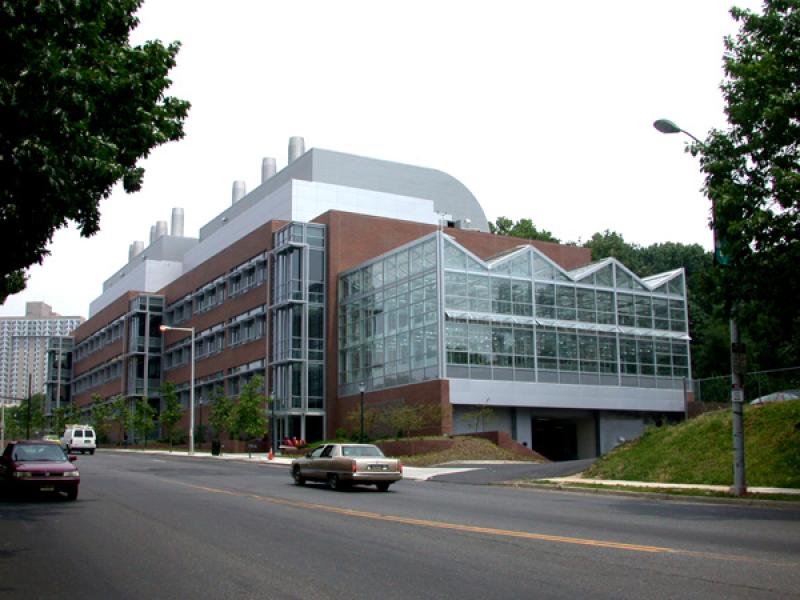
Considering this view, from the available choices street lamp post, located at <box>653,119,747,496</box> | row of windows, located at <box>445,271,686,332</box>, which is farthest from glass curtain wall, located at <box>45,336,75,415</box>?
street lamp post, located at <box>653,119,747,496</box>

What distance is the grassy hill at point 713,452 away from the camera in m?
22.9

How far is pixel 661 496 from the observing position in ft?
70.4

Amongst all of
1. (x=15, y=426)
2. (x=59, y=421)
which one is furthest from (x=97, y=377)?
(x=15, y=426)

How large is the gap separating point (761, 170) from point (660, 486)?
8867mm

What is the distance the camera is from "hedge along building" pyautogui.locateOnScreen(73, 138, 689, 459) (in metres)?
50.8

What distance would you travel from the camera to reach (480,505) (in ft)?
64.4

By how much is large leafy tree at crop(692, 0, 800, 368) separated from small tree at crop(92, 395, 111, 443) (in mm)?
76962

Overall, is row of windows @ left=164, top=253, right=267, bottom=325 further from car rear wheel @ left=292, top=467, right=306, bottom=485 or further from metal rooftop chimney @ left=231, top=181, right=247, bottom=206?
car rear wheel @ left=292, top=467, right=306, bottom=485

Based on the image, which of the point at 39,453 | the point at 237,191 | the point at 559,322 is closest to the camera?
the point at 39,453

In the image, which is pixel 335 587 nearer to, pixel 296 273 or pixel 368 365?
pixel 368 365

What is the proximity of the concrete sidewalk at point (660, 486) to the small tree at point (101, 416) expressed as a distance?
2674 inches

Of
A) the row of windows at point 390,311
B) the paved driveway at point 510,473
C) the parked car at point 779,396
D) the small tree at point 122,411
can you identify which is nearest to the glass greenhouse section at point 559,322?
the row of windows at point 390,311

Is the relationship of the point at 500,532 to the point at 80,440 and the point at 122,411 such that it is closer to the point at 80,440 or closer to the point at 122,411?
the point at 80,440

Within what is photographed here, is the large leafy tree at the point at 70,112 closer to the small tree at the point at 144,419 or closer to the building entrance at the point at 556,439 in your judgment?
the building entrance at the point at 556,439
